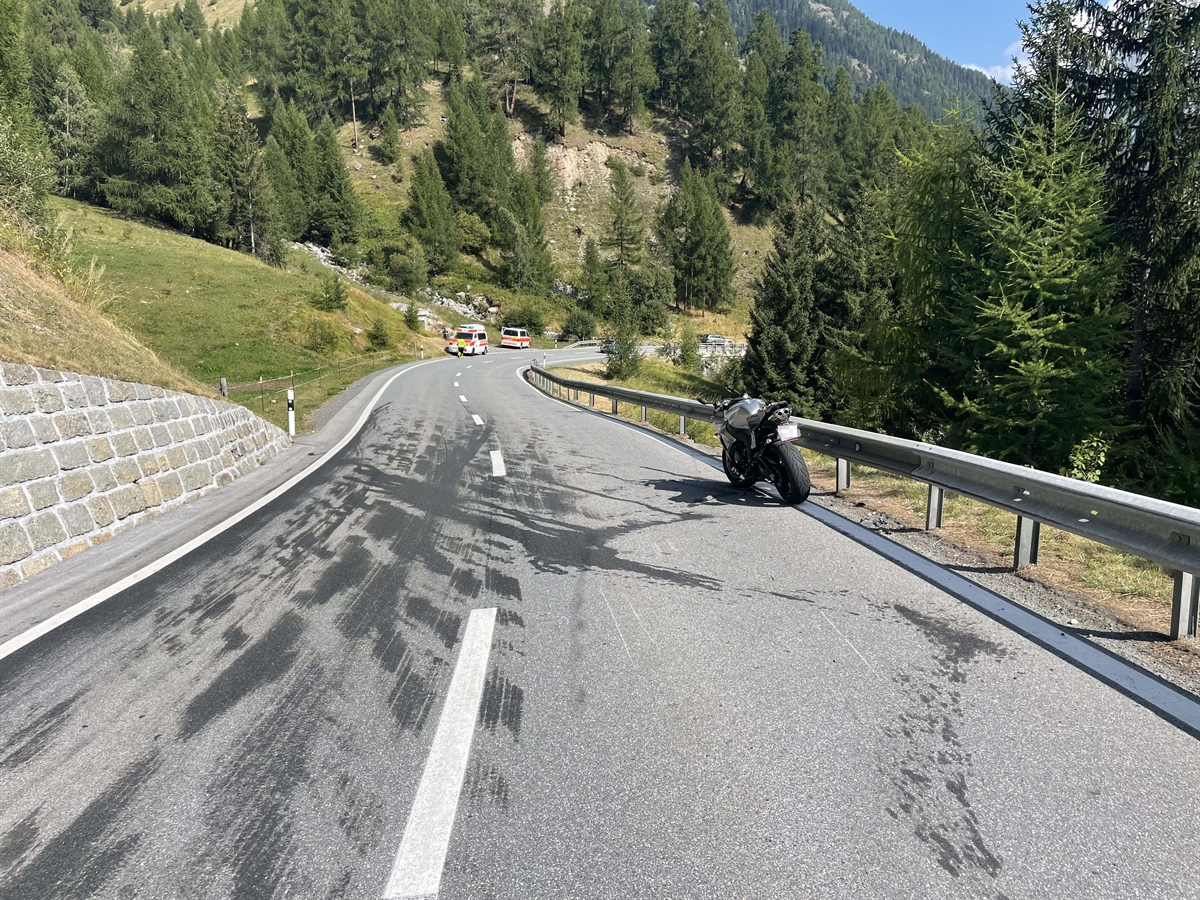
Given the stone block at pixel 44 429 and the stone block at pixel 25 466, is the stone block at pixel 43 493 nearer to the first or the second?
the stone block at pixel 25 466

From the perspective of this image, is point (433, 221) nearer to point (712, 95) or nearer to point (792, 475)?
point (712, 95)

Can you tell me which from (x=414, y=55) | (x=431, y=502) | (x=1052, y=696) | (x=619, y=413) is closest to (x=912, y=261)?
(x=619, y=413)

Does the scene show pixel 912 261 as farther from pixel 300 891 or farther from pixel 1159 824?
pixel 300 891

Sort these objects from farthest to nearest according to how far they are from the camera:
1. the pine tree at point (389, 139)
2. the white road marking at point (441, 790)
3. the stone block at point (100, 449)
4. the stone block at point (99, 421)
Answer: the pine tree at point (389, 139)
the stone block at point (99, 421)
the stone block at point (100, 449)
the white road marking at point (441, 790)

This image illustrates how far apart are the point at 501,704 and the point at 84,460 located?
566 centimetres

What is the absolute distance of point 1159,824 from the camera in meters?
2.48

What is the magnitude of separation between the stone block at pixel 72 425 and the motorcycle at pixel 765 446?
272 inches

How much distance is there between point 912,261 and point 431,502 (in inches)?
745

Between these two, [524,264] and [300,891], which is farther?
[524,264]

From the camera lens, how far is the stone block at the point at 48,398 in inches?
242

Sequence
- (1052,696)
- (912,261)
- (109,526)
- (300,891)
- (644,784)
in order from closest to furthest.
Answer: (300,891), (644,784), (1052,696), (109,526), (912,261)

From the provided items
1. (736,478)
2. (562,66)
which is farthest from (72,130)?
(736,478)

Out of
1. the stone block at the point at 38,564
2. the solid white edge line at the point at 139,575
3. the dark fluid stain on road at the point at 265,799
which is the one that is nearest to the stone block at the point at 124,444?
the solid white edge line at the point at 139,575

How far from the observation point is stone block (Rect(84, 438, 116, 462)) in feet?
21.8
